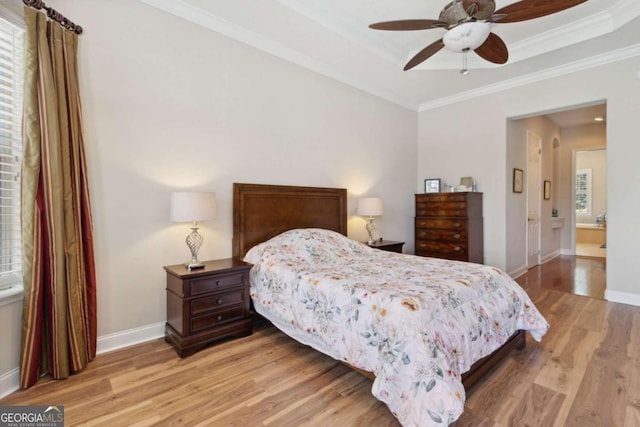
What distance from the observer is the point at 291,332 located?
2.42m

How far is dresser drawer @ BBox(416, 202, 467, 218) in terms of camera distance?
4328 mm

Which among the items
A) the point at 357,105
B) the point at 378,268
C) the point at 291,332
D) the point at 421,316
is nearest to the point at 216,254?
the point at 291,332

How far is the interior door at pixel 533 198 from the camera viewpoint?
5.20 m

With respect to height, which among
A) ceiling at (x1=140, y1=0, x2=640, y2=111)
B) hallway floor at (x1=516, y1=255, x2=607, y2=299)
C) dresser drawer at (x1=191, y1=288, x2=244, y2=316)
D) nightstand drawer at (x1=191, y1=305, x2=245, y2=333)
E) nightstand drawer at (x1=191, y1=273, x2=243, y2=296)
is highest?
ceiling at (x1=140, y1=0, x2=640, y2=111)

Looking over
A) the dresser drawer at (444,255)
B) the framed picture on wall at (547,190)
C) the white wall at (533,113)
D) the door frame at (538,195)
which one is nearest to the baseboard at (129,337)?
the dresser drawer at (444,255)

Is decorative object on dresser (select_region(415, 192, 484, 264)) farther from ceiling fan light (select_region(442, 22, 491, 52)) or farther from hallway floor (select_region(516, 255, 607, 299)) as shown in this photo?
ceiling fan light (select_region(442, 22, 491, 52))

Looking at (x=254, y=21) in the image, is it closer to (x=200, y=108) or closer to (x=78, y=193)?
(x=200, y=108)

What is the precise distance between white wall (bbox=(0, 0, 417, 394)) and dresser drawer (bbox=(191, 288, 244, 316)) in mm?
505

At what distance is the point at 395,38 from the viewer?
338 cm

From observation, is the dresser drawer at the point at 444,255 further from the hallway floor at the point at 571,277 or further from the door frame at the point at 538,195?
the door frame at the point at 538,195

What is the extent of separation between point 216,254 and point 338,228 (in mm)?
1576

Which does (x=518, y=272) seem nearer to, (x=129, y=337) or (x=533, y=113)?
(x=533, y=113)

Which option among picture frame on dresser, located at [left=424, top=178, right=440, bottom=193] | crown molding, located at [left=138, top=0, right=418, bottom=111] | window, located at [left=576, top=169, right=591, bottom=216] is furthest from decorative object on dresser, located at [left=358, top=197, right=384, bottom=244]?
window, located at [left=576, top=169, right=591, bottom=216]

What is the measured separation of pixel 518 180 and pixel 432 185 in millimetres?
1249
